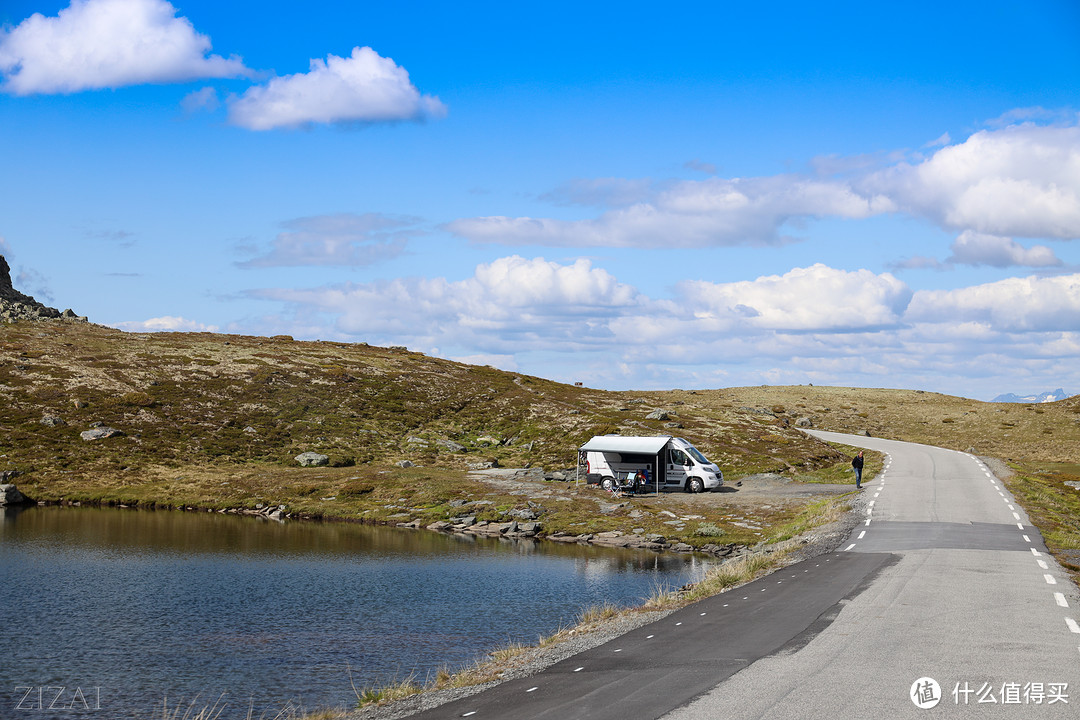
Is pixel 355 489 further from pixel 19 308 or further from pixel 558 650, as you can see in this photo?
pixel 19 308

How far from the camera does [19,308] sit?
124 meters

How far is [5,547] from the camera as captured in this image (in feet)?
136

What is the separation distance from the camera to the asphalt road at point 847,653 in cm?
1357

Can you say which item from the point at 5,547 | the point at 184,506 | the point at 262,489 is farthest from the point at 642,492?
the point at 5,547

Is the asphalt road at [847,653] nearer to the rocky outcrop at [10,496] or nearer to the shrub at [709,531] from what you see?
the shrub at [709,531]

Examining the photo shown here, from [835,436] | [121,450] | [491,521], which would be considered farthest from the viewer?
[835,436]

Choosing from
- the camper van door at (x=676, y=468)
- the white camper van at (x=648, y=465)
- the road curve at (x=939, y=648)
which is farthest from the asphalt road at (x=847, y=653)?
the camper van door at (x=676, y=468)

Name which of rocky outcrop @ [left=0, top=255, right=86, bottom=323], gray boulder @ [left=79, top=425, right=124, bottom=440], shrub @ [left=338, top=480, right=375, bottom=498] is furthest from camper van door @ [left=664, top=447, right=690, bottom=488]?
rocky outcrop @ [left=0, top=255, right=86, bottom=323]

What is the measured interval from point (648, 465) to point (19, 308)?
10738cm

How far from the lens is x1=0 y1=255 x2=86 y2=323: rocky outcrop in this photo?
12100 cm

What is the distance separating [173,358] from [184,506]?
129ft

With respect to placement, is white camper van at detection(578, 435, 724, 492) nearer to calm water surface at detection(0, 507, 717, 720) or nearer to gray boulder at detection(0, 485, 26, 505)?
calm water surface at detection(0, 507, 717, 720)

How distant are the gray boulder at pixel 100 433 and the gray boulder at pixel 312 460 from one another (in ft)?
52.0

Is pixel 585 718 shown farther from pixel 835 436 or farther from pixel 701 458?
pixel 835 436
